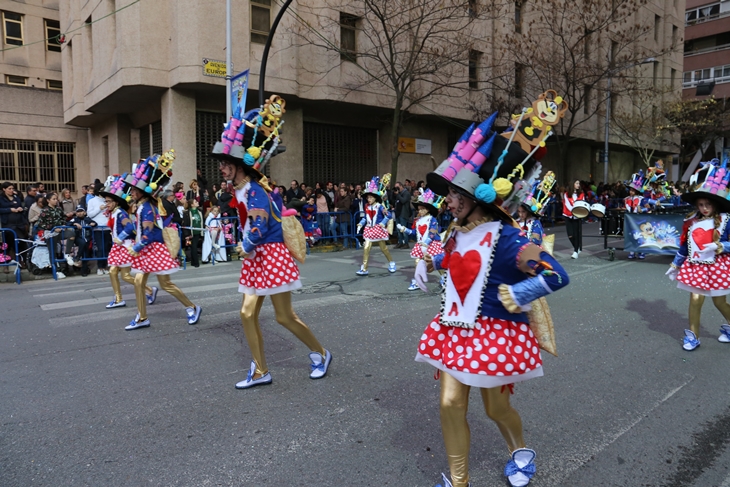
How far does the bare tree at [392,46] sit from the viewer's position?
60.7 feet

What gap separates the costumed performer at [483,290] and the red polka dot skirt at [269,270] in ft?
6.67

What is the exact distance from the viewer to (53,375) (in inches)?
203

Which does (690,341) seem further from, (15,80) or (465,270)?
(15,80)

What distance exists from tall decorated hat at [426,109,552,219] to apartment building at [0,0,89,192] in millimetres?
24912

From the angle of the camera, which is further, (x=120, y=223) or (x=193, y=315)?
(x=120, y=223)

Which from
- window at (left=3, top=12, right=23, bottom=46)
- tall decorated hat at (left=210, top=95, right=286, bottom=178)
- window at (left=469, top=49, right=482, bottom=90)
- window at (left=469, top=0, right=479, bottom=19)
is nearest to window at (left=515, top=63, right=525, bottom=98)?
window at (left=469, top=49, right=482, bottom=90)

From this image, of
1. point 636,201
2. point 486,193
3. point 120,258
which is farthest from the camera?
point 636,201

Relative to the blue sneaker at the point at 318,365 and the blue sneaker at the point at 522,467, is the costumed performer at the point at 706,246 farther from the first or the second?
the blue sneaker at the point at 318,365

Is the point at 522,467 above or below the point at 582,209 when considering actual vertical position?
below

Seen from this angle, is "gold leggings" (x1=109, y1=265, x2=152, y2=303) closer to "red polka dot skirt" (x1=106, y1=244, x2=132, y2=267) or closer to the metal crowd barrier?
"red polka dot skirt" (x1=106, y1=244, x2=132, y2=267)

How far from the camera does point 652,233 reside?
12.3 metres

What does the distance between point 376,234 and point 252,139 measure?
6.62m

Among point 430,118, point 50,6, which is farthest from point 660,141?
point 50,6

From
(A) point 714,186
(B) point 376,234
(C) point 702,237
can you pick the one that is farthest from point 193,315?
(A) point 714,186
